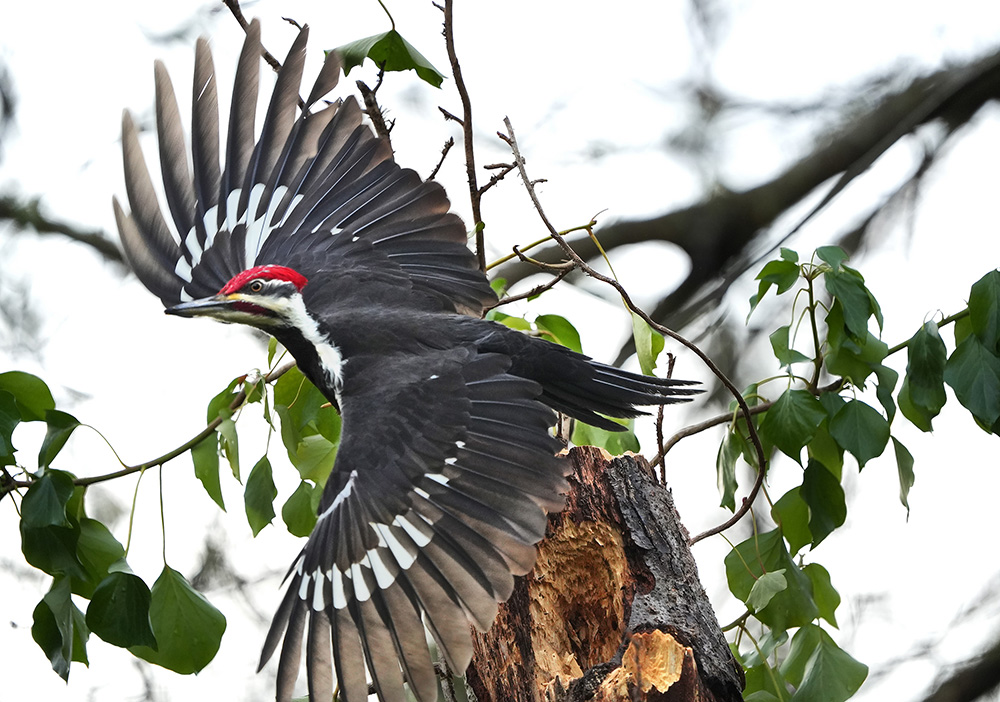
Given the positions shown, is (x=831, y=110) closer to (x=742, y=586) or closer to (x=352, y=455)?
(x=742, y=586)

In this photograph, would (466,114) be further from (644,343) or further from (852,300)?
(852,300)

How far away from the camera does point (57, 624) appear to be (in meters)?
1.49

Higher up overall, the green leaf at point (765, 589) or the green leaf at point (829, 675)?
the green leaf at point (765, 589)

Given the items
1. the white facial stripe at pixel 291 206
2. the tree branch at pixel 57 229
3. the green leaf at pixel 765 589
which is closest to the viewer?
the green leaf at pixel 765 589

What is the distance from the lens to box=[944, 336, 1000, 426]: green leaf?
1.42 m

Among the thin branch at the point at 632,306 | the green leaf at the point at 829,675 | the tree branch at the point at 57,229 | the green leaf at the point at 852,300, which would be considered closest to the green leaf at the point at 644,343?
the thin branch at the point at 632,306

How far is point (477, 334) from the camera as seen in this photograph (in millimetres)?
1659

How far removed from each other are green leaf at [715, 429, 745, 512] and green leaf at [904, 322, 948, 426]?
0.96ft

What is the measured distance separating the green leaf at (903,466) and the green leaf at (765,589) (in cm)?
29

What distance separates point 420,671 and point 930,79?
94.3 inches

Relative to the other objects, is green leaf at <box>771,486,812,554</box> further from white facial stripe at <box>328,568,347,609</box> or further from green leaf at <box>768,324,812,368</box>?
white facial stripe at <box>328,568,347,609</box>

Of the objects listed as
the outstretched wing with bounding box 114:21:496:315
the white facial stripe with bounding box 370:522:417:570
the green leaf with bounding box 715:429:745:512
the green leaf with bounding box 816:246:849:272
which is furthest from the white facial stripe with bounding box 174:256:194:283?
the green leaf with bounding box 816:246:849:272

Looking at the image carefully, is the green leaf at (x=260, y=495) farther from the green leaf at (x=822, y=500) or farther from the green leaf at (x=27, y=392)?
the green leaf at (x=822, y=500)

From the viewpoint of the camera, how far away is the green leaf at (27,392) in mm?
1585
